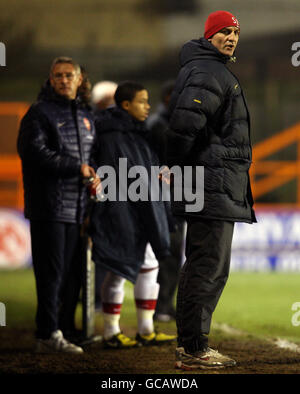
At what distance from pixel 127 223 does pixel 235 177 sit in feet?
3.81

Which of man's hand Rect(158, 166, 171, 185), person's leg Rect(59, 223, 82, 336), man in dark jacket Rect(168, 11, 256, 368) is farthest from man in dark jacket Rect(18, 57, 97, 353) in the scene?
man in dark jacket Rect(168, 11, 256, 368)

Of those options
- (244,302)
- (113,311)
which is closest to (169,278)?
(113,311)

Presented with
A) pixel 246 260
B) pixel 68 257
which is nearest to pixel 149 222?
pixel 68 257

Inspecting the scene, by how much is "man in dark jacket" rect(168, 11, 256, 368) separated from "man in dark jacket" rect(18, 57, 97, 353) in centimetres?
101

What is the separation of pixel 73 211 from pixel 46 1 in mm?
10984

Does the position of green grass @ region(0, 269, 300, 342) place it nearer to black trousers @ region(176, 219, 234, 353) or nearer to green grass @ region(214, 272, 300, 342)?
green grass @ region(214, 272, 300, 342)

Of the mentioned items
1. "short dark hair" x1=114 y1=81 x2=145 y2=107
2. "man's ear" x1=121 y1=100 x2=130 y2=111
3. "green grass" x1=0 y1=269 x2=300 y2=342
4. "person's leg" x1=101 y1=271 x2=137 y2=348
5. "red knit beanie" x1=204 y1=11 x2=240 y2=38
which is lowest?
"green grass" x1=0 y1=269 x2=300 y2=342

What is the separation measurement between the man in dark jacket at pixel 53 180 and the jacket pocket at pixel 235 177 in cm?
111

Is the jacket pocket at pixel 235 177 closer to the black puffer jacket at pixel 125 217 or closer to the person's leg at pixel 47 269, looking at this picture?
the black puffer jacket at pixel 125 217

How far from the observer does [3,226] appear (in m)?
Answer: 9.73

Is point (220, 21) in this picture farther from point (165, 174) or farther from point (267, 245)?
point (267, 245)

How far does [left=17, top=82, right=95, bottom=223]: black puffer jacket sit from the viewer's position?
4684mm

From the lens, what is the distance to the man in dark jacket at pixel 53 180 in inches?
185

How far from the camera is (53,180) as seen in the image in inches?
186
